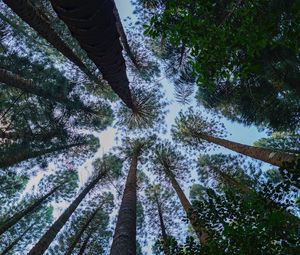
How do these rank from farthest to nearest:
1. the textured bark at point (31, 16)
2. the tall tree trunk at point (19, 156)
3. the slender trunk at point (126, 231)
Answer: the tall tree trunk at point (19, 156), the textured bark at point (31, 16), the slender trunk at point (126, 231)

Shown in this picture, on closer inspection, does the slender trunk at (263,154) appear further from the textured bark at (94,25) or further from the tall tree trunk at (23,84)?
the tall tree trunk at (23,84)

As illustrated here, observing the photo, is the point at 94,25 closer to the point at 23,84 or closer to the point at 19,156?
the point at 23,84

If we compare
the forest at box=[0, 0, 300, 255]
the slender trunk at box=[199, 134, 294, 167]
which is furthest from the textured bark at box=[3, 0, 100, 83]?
the slender trunk at box=[199, 134, 294, 167]

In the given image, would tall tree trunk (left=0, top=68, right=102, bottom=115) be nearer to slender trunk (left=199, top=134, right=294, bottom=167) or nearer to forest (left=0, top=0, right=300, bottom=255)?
forest (left=0, top=0, right=300, bottom=255)

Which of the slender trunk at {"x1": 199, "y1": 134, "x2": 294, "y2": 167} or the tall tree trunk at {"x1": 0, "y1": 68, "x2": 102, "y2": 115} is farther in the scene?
the tall tree trunk at {"x1": 0, "y1": 68, "x2": 102, "y2": 115}

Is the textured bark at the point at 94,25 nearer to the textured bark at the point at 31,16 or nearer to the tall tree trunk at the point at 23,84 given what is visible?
the textured bark at the point at 31,16

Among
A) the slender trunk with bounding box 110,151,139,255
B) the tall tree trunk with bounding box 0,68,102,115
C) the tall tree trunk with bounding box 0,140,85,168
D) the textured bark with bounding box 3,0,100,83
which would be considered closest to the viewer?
the slender trunk with bounding box 110,151,139,255

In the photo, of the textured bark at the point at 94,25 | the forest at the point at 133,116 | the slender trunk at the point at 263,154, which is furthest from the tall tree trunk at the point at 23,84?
the slender trunk at the point at 263,154

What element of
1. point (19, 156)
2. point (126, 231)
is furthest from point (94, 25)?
point (19, 156)

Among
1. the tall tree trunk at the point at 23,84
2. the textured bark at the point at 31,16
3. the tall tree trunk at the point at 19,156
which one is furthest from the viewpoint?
the tall tree trunk at the point at 19,156

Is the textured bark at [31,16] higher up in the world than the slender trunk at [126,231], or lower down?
higher up

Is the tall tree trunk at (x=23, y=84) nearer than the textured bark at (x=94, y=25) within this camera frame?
No

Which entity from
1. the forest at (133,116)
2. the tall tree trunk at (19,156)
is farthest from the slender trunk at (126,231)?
the tall tree trunk at (19,156)

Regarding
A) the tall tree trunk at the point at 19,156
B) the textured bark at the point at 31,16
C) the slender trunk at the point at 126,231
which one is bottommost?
the slender trunk at the point at 126,231
